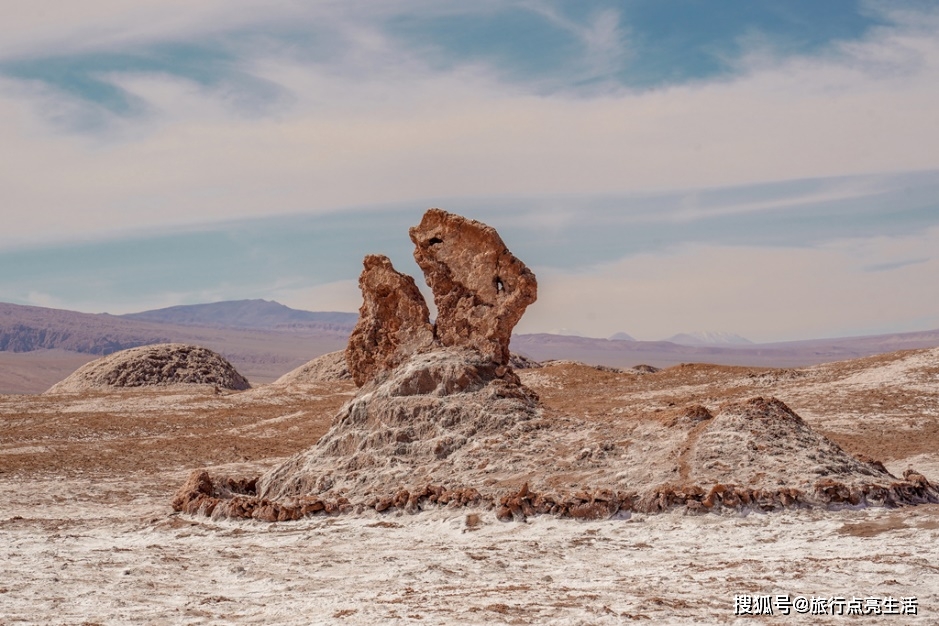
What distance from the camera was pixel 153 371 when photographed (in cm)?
3619

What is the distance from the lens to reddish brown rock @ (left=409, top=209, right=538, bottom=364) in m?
13.2

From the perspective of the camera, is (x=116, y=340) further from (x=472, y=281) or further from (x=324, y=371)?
(x=472, y=281)

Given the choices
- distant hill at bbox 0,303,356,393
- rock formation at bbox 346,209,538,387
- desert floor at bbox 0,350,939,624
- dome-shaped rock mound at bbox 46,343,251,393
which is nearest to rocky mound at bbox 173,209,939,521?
rock formation at bbox 346,209,538,387

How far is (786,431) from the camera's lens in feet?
35.6

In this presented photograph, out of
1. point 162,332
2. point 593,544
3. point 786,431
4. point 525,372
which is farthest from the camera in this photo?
point 162,332

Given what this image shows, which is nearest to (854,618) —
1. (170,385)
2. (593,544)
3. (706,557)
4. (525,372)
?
(706,557)

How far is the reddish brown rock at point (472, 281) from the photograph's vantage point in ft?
43.5

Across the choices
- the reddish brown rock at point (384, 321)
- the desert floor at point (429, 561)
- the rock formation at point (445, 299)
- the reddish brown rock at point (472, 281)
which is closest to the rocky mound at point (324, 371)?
the desert floor at point (429, 561)

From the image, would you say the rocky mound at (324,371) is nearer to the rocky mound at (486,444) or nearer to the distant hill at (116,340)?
the rocky mound at (486,444)

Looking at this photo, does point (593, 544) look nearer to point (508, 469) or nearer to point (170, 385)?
point (508, 469)

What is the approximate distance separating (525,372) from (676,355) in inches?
6365

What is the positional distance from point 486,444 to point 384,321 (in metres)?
3.28

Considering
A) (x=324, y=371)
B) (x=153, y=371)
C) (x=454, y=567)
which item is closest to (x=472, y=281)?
(x=454, y=567)

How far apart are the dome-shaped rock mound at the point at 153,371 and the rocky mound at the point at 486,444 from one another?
23.0m
